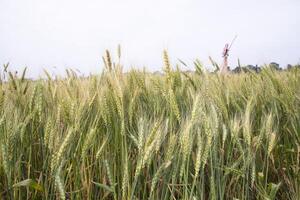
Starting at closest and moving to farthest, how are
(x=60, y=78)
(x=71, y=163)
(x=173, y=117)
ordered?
(x=71, y=163), (x=173, y=117), (x=60, y=78)

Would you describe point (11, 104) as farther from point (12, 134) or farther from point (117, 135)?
point (117, 135)

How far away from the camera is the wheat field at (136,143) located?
4.18 feet

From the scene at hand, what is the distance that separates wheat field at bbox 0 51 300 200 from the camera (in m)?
1.27

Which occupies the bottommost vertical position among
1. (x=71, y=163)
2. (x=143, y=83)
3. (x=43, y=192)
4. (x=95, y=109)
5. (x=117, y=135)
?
(x=43, y=192)

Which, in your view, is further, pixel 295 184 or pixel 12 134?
pixel 295 184

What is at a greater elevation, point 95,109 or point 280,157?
point 95,109

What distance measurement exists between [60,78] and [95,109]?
1.55 feet

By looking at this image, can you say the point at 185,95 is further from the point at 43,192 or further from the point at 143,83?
the point at 43,192

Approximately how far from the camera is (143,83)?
178 centimetres

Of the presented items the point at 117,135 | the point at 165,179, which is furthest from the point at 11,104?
the point at 165,179

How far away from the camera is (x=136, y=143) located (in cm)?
135

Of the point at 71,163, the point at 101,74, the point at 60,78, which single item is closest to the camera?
the point at 71,163

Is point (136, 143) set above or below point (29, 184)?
above

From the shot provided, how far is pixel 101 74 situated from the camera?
1715mm
